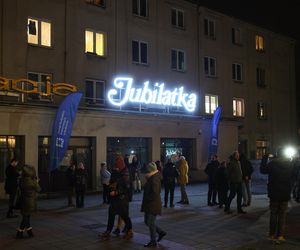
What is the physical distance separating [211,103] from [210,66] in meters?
2.53

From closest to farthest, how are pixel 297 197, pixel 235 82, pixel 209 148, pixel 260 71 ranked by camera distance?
1. pixel 297 197
2. pixel 209 148
3. pixel 235 82
4. pixel 260 71

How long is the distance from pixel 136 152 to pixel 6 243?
14.9 m

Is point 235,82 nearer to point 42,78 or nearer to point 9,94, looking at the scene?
point 42,78

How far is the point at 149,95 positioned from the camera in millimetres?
24250

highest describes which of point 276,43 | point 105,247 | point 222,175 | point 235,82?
point 276,43

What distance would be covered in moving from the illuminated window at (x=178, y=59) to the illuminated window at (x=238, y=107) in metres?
6.23

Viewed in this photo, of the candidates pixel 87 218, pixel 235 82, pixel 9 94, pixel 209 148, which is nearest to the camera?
pixel 87 218

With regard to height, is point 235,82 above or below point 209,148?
above

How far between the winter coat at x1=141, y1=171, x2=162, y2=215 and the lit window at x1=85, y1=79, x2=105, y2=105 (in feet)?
44.5

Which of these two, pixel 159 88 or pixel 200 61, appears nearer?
pixel 159 88

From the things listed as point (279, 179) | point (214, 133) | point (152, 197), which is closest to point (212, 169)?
point (279, 179)

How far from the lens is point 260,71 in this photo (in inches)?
1384

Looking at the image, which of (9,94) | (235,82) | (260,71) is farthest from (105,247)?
(260,71)

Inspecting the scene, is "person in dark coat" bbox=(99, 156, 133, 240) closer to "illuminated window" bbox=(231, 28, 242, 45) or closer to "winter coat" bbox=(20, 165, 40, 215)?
"winter coat" bbox=(20, 165, 40, 215)
